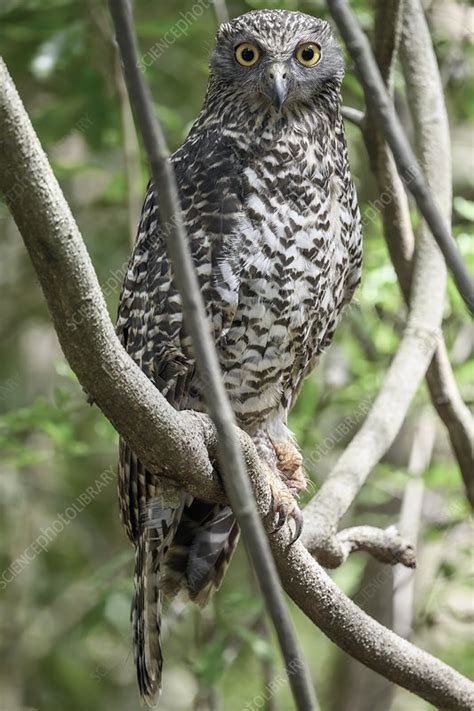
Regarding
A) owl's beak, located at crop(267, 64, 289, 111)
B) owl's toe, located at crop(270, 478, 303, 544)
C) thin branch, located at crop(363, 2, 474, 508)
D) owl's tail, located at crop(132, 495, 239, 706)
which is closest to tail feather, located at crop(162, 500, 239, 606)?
owl's tail, located at crop(132, 495, 239, 706)

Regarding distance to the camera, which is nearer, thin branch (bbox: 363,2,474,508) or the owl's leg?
the owl's leg

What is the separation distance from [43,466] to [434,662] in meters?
3.75

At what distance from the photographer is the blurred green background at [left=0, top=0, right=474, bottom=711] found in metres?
4.13

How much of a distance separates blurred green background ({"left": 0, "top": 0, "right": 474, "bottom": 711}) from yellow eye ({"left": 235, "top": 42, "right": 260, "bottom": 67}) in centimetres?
109

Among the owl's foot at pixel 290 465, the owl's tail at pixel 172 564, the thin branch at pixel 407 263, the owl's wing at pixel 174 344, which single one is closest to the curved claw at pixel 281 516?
the owl's wing at pixel 174 344

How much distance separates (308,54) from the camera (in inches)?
122

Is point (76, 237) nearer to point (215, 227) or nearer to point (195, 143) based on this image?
point (215, 227)

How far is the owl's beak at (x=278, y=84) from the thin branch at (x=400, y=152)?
166cm

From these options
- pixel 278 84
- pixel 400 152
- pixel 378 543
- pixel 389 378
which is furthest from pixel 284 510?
pixel 400 152

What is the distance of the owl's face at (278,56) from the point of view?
3039 millimetres

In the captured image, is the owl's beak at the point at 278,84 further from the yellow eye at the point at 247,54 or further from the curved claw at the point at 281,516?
the curved claw at the point at 281,516

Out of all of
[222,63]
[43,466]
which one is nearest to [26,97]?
[43,466]

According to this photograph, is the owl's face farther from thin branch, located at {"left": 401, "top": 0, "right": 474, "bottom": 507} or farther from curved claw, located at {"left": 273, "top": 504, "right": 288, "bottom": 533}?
curved claw, located at {"left": 273, "top": 504, "right": 288, "bottom": 533}

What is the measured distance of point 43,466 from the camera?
599 centimetres
